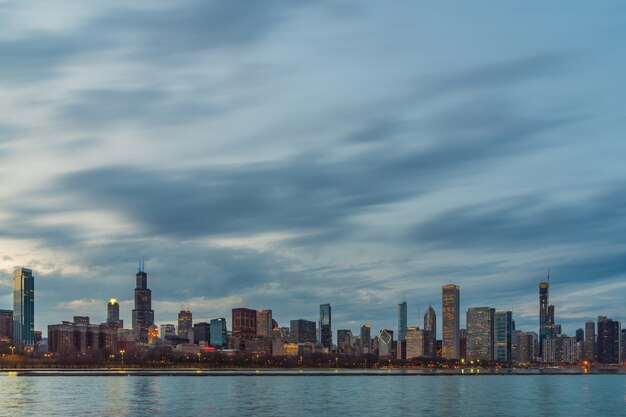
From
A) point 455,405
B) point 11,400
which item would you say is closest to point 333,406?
point 455,405

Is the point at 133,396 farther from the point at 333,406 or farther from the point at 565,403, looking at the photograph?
the point at 565,403

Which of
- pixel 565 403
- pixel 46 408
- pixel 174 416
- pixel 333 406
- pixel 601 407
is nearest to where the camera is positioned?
pixel 174 416

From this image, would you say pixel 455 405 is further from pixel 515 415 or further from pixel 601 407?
pixel 601 407

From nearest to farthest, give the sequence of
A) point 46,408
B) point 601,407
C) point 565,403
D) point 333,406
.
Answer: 1. point 46,408
2. point 333,406
3. point 601,407
4. point 565,403

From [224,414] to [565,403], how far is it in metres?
79.4

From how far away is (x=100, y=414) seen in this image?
4345 inches

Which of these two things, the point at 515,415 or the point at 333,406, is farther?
the point at 333,406

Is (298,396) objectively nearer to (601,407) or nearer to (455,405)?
(455,405)

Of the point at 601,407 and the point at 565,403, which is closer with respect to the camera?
the point at 601,407

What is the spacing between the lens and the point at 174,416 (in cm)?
10881

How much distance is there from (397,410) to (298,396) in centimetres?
4231

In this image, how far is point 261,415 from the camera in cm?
11269

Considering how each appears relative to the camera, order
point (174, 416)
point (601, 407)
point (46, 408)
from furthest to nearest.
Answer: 1. point (601, 407)
2. point (46, 408)
3. point (174, 416)

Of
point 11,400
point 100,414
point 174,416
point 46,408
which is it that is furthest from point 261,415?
point 11,400
